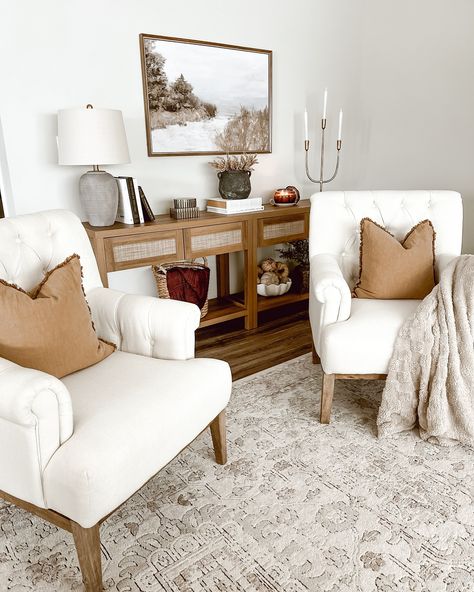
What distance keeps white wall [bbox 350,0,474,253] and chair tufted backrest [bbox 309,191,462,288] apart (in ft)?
3.93

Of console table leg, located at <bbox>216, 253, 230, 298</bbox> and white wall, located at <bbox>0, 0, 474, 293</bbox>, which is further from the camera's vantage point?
console table leg, located at <bbox>216, 253, 230, 298</bbox>

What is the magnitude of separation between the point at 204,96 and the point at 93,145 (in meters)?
1.02

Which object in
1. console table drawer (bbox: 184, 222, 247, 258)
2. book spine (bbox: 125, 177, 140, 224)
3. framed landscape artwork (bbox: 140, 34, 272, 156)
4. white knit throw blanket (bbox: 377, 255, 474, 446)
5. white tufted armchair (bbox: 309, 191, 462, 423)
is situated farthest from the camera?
framed landscape artwork (bbox: 140, 34, 272, 156)

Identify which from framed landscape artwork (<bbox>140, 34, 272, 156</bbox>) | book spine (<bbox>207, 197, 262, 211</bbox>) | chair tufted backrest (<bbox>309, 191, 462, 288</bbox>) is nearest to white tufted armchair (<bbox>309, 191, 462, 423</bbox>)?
chair tufted backrest (<bbox>309, 191, 462, 288</bbox>)

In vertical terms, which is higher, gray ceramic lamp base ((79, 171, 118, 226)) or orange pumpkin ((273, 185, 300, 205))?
gray ceramic lamp base ((79, 171, 118, 226))

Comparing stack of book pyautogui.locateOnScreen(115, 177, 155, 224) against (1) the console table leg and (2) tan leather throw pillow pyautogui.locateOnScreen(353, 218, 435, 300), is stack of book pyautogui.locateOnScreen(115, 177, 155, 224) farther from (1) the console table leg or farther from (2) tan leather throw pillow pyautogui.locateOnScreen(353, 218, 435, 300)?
(2) tan leather throw pillow pyautogui.locateOnScreen(353, 218, 435, 300)

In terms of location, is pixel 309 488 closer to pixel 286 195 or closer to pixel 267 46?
pixel 286 195

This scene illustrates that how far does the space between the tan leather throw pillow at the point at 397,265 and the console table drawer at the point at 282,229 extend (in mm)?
944

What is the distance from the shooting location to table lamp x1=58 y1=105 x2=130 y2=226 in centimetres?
228

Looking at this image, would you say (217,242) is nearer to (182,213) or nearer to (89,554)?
(182,213)

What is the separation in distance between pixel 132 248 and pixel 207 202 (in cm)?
73

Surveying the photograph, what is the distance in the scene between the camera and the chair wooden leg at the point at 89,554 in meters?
1.16

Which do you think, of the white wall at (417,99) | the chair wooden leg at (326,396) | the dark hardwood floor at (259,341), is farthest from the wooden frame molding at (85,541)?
the white wall at (417,99)

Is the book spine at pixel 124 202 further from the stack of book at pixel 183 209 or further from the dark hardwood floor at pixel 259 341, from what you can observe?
the dark hardwood floor at pixel 259 341
